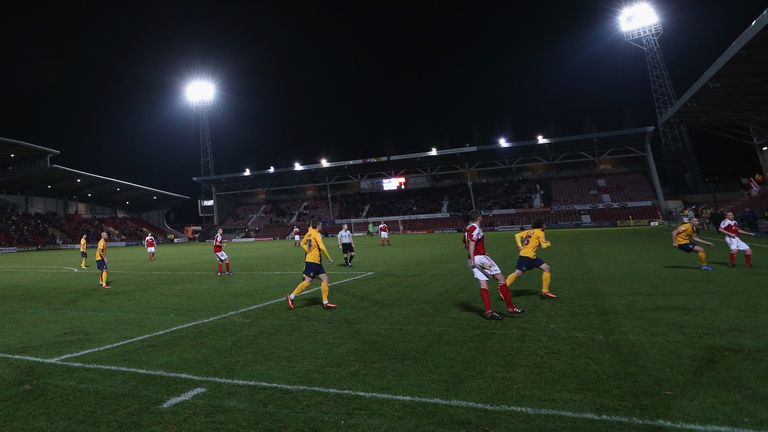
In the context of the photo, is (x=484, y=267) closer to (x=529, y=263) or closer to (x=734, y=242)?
(x=529, y=263)

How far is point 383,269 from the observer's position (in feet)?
51.8

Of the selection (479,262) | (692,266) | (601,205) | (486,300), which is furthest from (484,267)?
(601,205)

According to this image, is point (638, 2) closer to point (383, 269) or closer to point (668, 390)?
point (383, 269)

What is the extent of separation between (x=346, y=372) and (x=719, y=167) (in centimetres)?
7037

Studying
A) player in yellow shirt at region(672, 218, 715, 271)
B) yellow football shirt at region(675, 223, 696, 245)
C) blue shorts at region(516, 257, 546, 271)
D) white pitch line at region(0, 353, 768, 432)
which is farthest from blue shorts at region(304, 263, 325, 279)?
yellow football shirt at region(675, 223, 696, 245)

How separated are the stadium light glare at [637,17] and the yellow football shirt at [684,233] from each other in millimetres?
48245

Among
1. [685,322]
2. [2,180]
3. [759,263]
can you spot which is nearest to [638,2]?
[759,263]

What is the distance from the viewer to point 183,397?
14.7ft

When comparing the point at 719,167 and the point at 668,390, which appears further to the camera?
Answer: the point at 719,167

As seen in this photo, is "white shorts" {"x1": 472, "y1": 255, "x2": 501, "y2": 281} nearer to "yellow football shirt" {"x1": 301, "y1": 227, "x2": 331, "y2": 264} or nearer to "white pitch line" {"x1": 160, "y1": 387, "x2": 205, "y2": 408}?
"yellow football shirt" {"x1": 301, "y1": 227, "x2": 331, "y2": 264}

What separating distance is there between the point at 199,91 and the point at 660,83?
64.7 meters

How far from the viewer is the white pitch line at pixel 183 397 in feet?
14.2

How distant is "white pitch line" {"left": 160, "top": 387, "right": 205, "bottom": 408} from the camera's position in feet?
14.2

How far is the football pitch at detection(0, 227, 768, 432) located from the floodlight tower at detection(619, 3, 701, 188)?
51.6 meters
